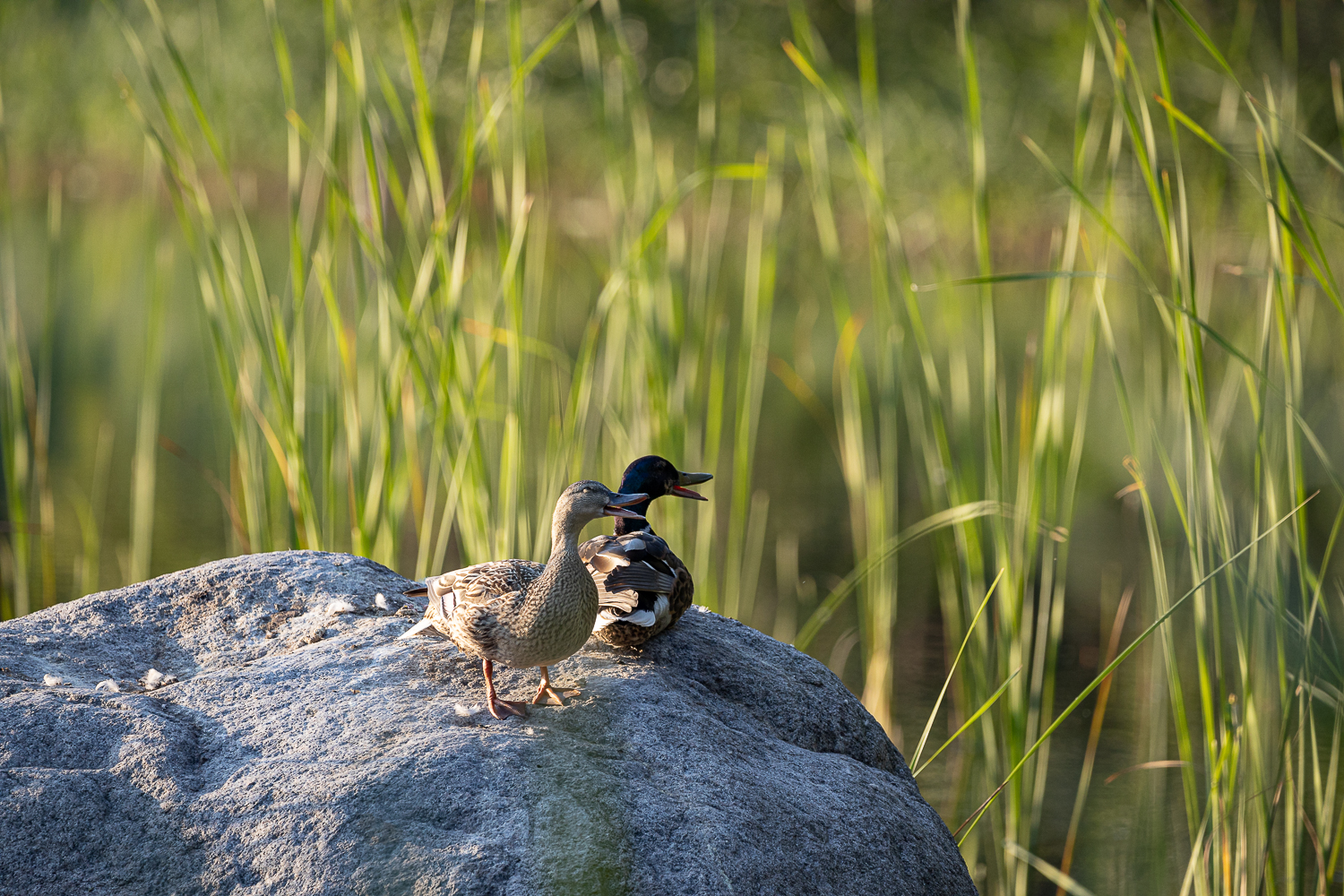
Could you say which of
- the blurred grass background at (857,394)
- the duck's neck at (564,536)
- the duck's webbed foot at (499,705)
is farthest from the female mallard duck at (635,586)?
the blurred grass background at (857,394)

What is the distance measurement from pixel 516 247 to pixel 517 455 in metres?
0.68

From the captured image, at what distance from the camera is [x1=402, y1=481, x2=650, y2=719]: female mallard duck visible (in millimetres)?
2104

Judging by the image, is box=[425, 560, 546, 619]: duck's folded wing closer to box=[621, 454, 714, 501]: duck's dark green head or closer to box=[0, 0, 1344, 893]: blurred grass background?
box=[621, 454, 714, 501]: duck's dark green head

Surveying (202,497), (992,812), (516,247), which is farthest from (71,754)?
(202,497)

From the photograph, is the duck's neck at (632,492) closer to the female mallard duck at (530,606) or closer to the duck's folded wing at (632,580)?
the duck's folded wing at (632,580)

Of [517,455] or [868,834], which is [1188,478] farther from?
[517,455]

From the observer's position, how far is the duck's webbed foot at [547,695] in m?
2.24

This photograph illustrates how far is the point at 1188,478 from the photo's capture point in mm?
2641

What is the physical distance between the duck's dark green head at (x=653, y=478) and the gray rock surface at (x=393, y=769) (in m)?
0.48

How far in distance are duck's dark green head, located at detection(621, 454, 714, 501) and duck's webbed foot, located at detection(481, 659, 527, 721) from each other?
855 millimetres

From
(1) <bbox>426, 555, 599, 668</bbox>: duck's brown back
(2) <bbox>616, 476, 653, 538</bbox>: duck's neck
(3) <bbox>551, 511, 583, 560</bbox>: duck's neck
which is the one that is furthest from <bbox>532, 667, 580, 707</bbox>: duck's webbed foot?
(2) <bbox>616, 476, 653, 538</bbox>: duck's neck

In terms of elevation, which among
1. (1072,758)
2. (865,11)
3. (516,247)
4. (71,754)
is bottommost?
(1072,758)

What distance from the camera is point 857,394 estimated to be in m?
3.96

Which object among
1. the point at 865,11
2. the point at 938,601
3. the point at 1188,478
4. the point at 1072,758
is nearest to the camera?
the point at 1188,478
